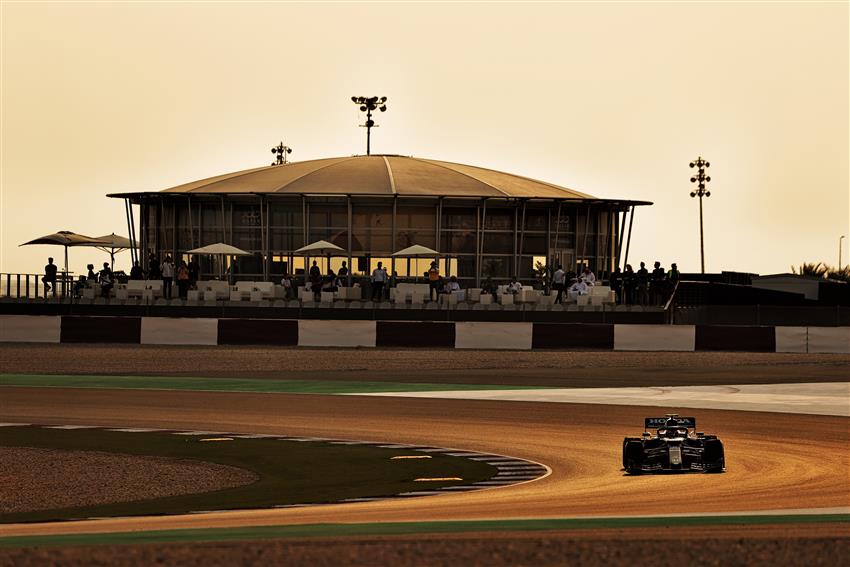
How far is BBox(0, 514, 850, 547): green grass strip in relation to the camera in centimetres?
834

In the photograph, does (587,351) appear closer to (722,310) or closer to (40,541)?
(722,310)

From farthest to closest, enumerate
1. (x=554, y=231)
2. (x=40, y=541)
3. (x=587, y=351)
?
1. (x=554, y=231)
2. (x=587, y=351)
3. (x=40, y=541)

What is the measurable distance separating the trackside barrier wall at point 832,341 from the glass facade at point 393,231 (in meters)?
31.7

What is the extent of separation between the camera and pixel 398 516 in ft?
33.6

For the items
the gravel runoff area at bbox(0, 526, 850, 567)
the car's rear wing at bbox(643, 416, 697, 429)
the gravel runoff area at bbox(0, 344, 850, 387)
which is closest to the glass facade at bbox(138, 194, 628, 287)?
the gravel runoff area at bbox(0, 344, 850, 387)

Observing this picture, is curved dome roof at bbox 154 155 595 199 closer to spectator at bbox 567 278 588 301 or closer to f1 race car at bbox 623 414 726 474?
spectator at bbox 567 278 588 301

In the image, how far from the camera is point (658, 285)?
53.2 m

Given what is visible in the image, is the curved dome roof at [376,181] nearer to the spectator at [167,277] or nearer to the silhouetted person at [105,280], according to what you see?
the silhouetted person at [105,280]

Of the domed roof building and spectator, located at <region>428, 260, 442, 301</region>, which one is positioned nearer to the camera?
spectator, located at <region>428, 260, 442, 301</region>

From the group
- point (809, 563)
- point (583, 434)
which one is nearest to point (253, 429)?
point (583, 434)

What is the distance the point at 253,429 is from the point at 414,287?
1398 inches

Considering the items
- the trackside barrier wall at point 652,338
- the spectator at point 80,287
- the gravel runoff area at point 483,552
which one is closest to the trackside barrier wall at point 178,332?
the trackside barrier wall at point 652,338

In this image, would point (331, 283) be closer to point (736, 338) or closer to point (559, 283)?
point (559, 283)

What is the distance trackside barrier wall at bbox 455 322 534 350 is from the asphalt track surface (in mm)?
10758
